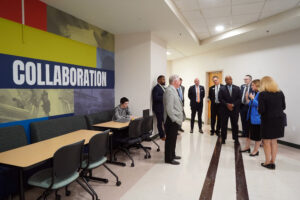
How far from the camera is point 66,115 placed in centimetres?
381

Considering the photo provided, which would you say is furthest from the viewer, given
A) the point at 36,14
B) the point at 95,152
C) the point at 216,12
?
the point at 216,12

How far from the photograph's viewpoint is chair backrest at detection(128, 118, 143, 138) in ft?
11.3

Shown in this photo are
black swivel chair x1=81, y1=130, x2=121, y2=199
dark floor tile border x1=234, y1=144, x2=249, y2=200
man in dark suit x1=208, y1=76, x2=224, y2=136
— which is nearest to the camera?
black swivel chair x1=81, y1=130, x2=121, y2=199

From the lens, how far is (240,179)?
297 cm

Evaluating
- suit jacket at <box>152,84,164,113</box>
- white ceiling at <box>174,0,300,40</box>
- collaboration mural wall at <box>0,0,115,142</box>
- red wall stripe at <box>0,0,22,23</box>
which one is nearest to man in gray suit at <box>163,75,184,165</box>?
suit jacket at <box>152,84,164,113</box>

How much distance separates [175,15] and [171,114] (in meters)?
2.21

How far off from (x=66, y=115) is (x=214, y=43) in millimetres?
5145

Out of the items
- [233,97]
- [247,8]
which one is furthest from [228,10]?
[233,97]

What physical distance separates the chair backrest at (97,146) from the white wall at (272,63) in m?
4.87

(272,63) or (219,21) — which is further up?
(219,21)

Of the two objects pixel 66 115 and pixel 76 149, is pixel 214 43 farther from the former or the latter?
pixel 76 149

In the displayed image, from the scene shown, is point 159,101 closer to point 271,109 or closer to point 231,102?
point 231,102

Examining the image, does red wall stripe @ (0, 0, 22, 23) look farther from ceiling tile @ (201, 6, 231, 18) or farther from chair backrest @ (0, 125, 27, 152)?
ceiling tile @ (201, 6, 231, 18)

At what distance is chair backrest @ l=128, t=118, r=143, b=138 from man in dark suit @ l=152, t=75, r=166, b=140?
4.73 feet
